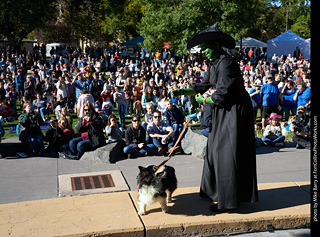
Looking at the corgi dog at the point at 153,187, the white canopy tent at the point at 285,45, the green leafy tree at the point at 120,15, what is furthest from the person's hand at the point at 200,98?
the green leafy tree at the point at 120,15

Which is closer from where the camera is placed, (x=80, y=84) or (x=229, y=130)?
(x=229, y=130)

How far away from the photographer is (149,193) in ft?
15.3

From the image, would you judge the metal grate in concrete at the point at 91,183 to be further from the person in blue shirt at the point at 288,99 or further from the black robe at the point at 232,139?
the person in blue shirt at the point at 288,99

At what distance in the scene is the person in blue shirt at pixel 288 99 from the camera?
13173 millimetres

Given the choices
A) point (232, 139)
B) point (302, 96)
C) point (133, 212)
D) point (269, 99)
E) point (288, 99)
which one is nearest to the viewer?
point (232, 139)

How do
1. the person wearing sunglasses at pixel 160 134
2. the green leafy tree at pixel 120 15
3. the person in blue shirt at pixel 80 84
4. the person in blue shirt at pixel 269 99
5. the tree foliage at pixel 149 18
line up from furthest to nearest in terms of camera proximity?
the green leafy tree at pixel 120 15 → the tree foliage at pixel 149 18 → the person in blue shirt at pixel 80 84 → the person in blue shirt at pixel 269 99 → the person wearing sunglasses at pixel 160 134

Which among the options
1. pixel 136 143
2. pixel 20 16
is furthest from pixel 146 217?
pixel 20 16

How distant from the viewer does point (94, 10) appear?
4656cm

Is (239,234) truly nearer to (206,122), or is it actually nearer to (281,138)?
(206,122)

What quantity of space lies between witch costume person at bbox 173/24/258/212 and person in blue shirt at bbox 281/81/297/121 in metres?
9.11

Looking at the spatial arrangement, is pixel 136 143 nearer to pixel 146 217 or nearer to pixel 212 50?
pixel 146 217

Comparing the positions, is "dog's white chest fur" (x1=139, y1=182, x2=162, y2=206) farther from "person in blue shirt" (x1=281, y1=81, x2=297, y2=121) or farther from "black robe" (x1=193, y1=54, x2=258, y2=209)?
"person in blue shirt" (x1=281, y1=81, x2=297, y2=121)

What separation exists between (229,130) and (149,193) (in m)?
1.18
